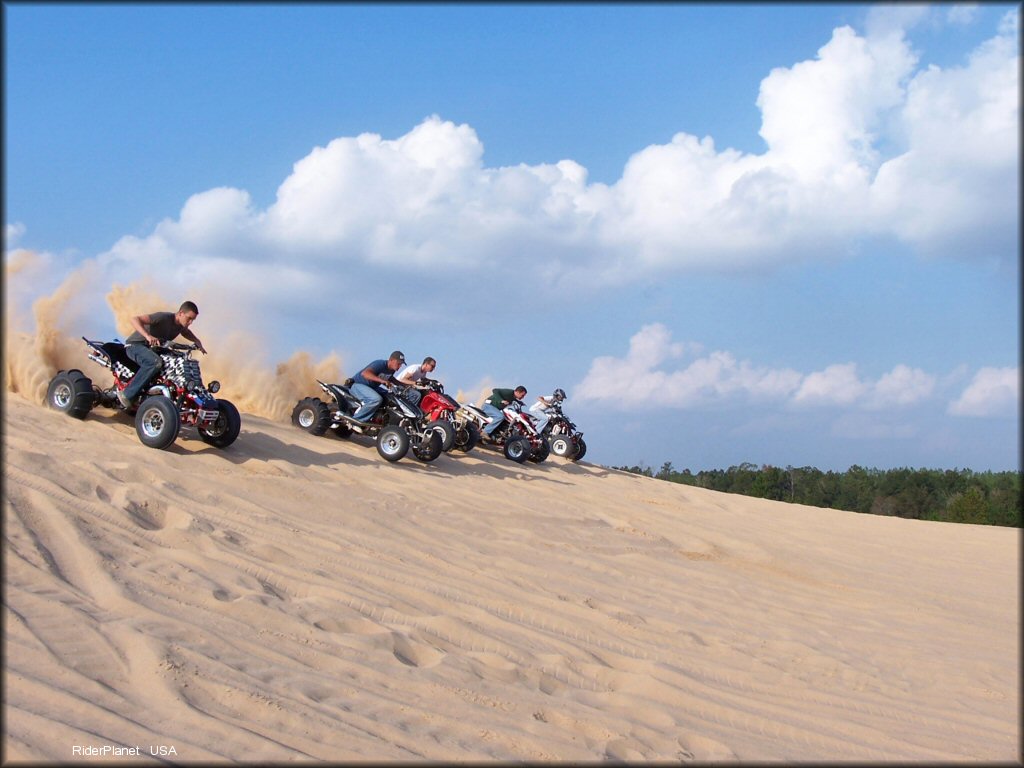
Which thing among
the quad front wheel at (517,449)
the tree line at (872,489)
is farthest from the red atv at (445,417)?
the tree line at (872,489)

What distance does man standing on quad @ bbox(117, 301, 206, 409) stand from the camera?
9.59 meters

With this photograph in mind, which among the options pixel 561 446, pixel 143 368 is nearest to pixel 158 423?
pixel 143 368

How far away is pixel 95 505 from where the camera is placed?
6129mm

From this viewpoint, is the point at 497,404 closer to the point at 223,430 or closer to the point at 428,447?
the point at 428,447

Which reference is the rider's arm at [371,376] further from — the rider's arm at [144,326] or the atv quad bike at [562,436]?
the atv quad bike at [562,436]

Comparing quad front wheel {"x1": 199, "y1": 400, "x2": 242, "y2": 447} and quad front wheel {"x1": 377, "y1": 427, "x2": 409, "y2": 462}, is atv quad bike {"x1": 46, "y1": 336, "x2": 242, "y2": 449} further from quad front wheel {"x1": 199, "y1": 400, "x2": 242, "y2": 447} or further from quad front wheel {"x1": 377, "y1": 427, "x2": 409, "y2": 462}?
quad front wheel {"x1": 377, "y1": 427, "x2": 409, "y2": 462}

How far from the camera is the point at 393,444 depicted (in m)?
12.2

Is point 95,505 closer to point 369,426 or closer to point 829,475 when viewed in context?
point 369,426

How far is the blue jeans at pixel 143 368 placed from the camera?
9570 millimetres

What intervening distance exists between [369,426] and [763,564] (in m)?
6.04

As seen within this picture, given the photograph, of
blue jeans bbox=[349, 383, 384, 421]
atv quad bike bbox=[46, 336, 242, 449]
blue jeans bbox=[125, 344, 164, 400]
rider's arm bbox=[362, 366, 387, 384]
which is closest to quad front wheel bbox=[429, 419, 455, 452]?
blue jeans bbox=[349, 383, 384, 421]

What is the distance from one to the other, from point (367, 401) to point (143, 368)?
12.5ft

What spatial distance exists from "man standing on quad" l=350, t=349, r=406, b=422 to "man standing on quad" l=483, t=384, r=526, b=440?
11.1 feet

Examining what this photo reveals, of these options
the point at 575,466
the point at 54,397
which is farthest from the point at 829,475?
the point at 54,397
